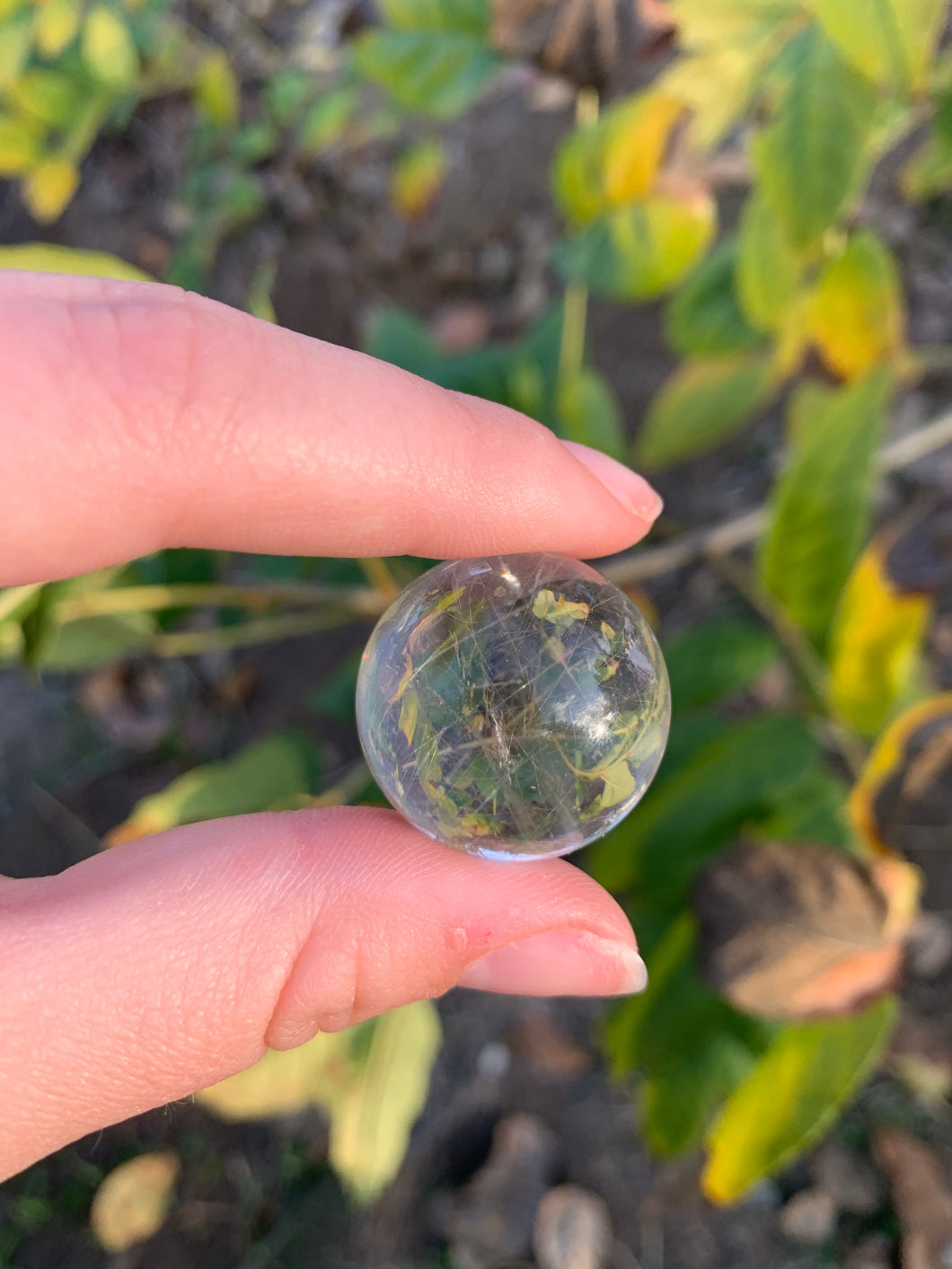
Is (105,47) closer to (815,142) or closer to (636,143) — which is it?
(636,143)

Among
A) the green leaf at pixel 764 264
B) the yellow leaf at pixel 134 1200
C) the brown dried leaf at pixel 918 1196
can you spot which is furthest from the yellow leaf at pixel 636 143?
the yellow leaf at pixel 134 1200

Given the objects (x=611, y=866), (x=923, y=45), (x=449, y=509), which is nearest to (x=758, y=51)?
(x=923, y=45)

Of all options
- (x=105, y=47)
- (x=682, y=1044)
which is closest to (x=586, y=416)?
(x=682, y=1044)

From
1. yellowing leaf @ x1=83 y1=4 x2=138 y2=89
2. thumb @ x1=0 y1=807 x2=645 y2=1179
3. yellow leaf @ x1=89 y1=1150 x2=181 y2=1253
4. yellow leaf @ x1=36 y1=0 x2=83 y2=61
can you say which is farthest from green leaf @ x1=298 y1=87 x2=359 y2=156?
yellow leaf @ x1=89 y1=1150 x2=181 y2=1253

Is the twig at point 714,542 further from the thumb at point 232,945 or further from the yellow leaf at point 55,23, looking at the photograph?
the yellow leaf at point 55,23

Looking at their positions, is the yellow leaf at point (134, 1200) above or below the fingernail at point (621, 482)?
below
